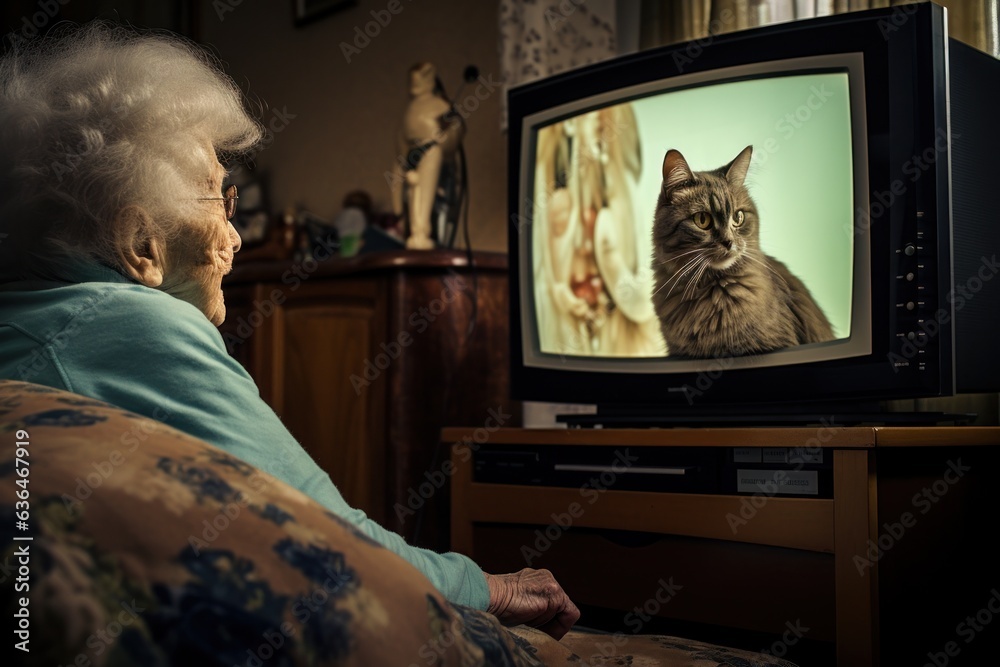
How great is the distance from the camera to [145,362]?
2.43 ft

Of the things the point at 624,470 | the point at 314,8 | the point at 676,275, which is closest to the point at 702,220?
the point at 676,275

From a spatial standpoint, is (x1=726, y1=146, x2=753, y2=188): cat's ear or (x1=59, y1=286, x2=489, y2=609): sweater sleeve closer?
(x1=59, y1=286, x2=489, y2=609): sweater sleeve

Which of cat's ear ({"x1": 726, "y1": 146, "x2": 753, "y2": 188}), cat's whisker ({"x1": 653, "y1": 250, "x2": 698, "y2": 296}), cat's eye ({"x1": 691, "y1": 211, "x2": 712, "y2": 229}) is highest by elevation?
cat's ear ({"x1": 726, "y1": 146, "x2": 753, "y2": 188})

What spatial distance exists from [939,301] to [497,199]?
163 centimetres

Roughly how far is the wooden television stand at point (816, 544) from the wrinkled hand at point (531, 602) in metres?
0.41

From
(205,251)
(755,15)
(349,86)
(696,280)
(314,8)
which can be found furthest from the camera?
(314,8)

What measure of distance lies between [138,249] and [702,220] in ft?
3.04

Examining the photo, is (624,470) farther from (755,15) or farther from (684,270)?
(755,15)

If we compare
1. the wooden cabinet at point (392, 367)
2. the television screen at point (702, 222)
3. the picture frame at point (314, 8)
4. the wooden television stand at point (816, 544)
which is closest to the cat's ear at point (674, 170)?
the television screen at point (702, 222)

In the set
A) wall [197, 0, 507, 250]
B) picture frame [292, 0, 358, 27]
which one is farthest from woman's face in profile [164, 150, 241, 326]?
picture frame [292, 0, 358, 27]

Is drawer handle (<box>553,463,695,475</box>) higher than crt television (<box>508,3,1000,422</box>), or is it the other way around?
crt television (<box>508,3,1000,422</box>)

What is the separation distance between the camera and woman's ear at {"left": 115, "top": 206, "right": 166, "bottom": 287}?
0.91 metres

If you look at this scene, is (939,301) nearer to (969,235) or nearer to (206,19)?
(969,235)

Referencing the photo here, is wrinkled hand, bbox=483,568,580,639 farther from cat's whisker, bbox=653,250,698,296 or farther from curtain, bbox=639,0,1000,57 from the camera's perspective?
curtain, bbox=639,0,1000,57
